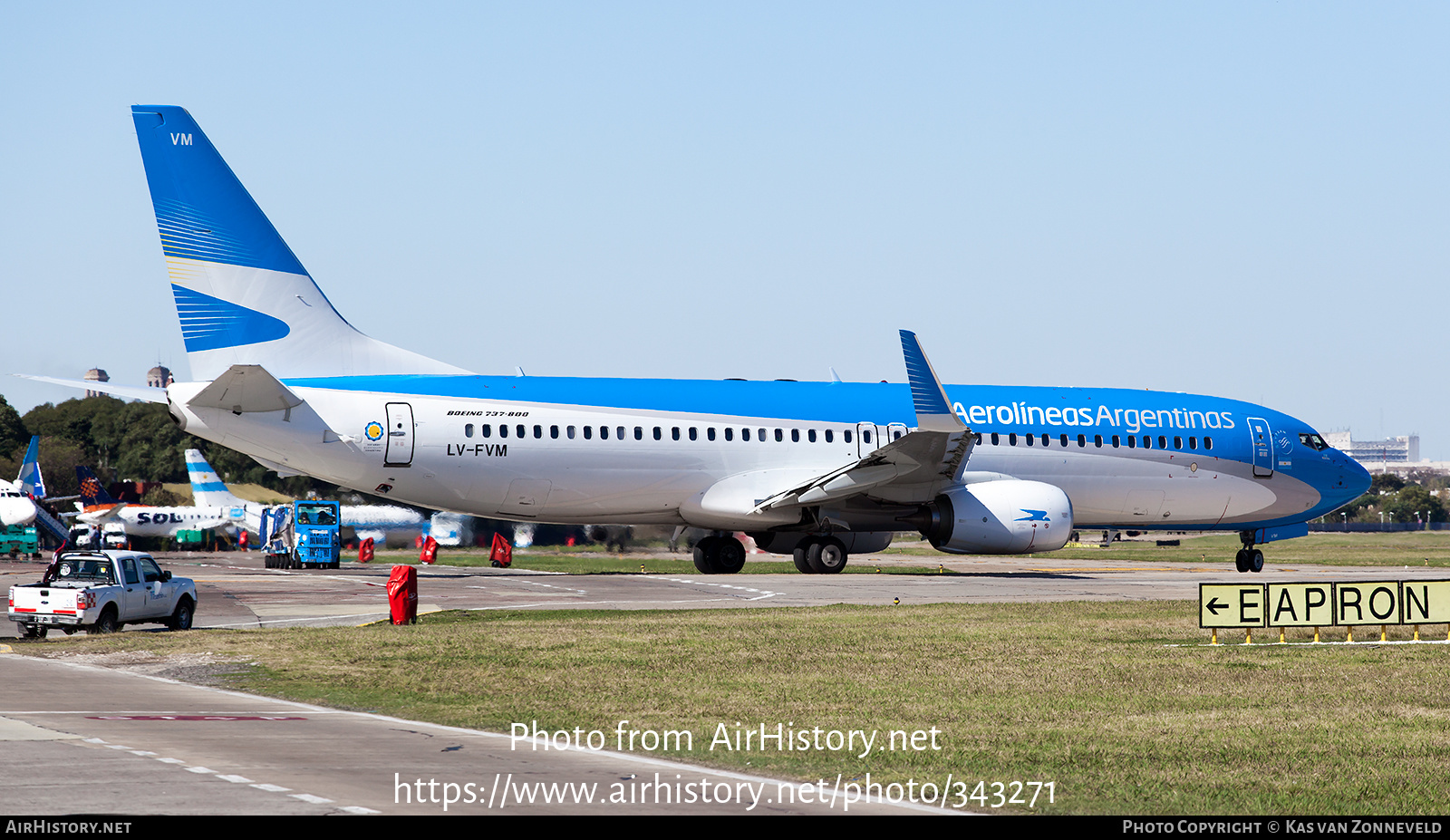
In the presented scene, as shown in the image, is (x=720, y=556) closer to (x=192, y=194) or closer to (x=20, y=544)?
(x=192, y=194)

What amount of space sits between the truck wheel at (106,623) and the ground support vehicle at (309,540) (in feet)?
100

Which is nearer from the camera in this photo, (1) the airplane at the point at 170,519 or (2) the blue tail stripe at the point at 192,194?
(2) the blue tail stripe at the point at 192,194

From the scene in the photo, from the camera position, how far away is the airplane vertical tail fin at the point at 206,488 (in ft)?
268

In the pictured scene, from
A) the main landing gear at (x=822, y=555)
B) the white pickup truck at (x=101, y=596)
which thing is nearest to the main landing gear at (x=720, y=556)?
the main landing gear at (x=822, y=555)

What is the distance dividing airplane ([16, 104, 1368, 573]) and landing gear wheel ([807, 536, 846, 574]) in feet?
0.17

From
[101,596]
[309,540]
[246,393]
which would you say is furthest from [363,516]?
[101,596]

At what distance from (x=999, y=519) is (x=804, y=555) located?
18.8ft

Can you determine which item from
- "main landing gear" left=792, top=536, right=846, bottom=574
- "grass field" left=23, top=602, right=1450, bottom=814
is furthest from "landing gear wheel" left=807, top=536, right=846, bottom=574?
"grass field" left=23, top=602, right=1450, bottom=814

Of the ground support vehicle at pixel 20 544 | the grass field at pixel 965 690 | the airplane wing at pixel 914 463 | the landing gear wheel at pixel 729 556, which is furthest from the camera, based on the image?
the ground support vehicle at pixel 20 544

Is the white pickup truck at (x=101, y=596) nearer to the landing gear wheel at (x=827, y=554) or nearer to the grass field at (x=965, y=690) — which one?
the grass field at (x=965, y=690)

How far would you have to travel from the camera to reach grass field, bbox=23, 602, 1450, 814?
11.1m

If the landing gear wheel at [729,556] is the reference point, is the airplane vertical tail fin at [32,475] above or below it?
above

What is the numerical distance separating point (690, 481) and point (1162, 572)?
1452cm

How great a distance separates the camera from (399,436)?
34688mm
